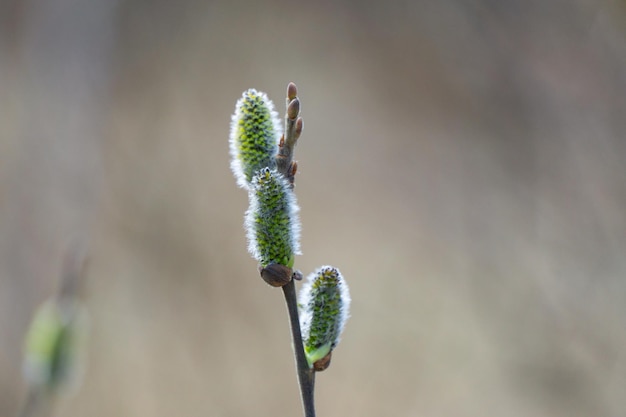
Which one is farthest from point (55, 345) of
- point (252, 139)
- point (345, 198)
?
point (345, 198)

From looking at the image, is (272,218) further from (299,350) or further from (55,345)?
(55,345)

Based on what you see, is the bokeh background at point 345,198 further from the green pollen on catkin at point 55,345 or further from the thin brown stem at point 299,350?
the thin brown stem at point 299,350

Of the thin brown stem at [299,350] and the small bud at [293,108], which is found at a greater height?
the small bud at [293,108]

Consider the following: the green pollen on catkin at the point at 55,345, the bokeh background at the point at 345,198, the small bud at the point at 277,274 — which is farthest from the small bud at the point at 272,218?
the bokeh background at the point at 345,198

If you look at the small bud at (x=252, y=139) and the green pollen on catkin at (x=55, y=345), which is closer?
the small bud at (x=252, y=139)

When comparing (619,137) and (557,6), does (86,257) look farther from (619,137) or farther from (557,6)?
(557,6)

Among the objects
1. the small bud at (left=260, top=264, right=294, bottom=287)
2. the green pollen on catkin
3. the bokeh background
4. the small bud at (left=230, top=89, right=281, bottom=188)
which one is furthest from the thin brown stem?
the bokeh background

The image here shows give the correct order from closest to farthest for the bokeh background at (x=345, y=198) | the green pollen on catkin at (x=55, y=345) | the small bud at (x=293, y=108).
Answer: the small bud at (x=293, y=108) < the green pollen on catkin at (x=55, y=345) < the bokeh background at (x=345, y=198)
